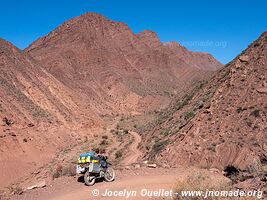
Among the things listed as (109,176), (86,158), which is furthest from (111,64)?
(86,158)

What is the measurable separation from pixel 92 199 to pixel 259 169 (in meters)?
5.18

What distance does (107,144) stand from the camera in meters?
31.7

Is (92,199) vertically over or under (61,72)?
under

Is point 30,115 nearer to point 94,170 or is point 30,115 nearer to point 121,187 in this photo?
point 94,170

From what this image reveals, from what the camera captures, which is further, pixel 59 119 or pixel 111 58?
pixel 111 58

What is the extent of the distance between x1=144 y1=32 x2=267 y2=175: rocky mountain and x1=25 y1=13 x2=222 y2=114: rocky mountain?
37.0m

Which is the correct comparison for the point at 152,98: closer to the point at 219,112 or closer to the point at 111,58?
the point at 111,58

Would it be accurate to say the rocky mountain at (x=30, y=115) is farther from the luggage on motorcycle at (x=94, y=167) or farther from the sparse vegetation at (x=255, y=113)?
the sparse vegetation at (x=255, y=113)

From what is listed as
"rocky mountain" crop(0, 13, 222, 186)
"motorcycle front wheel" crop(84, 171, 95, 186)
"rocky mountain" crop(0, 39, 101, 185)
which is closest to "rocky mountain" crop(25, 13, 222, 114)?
"rocky mountain" crop(0, 13, 222, 186)

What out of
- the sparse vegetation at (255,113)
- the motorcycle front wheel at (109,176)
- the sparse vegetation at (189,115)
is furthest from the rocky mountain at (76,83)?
the sparse vegetation at (255,113)

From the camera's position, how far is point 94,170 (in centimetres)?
1129

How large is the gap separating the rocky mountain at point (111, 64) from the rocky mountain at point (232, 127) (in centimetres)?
3699

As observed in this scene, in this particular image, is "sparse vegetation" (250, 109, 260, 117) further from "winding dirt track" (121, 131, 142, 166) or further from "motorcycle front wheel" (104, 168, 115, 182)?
"motorcycle front wheel" (104, 168, 115, 182)

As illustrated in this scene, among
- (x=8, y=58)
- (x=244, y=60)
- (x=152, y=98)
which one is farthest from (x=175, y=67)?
(x=244, y=60)
